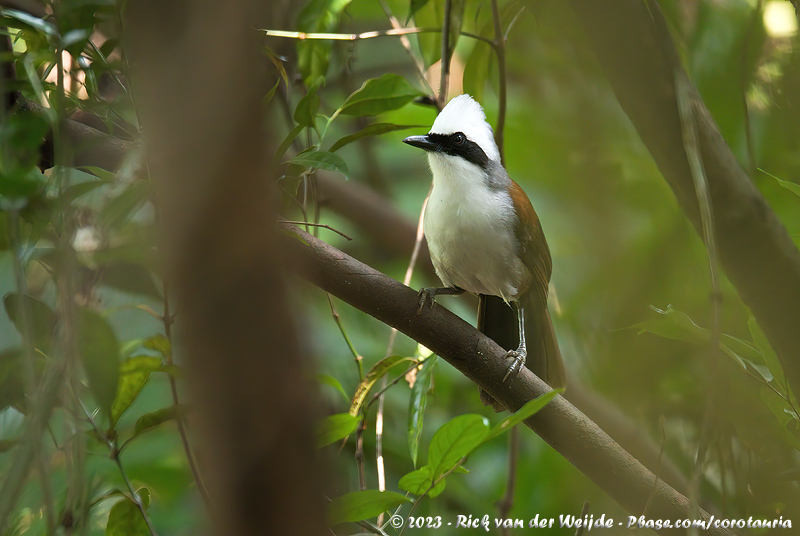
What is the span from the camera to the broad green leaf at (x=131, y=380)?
136 centimetres

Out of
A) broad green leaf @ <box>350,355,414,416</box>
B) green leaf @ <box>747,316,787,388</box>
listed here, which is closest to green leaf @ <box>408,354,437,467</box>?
broad green leaf @ <box>350,355,414,416</box>

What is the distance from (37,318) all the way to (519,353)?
1406mm

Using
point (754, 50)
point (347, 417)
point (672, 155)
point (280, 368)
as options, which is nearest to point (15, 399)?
point (347, 417)

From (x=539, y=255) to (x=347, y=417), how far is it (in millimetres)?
1239

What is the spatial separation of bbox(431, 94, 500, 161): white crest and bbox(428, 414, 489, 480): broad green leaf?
1321mm

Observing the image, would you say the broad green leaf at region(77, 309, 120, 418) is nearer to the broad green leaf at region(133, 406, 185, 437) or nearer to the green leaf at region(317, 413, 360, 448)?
the broad green leaf at region(133, 406, 185, 437)

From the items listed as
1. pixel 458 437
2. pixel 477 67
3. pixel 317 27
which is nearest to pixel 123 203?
pixel 458 437

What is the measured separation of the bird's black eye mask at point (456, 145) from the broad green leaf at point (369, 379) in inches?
37.1

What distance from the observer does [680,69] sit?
1406mm

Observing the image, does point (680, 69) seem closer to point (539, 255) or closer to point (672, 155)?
point (672, 155)

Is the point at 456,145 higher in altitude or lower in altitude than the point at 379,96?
lower

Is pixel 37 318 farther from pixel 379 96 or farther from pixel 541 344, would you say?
pixel 541 344

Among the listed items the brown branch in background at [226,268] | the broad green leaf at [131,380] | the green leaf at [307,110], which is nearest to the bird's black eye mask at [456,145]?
the green leaf at [307,110]

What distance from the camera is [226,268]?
1.60 ft
